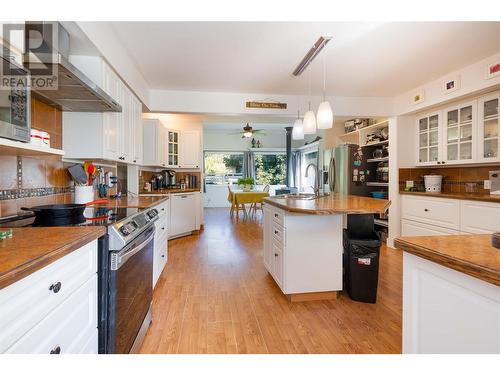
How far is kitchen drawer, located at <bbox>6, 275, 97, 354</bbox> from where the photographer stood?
74 centimetres

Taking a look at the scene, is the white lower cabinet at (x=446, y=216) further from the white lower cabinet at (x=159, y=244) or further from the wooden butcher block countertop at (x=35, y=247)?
the wooden butcher block countertop at (x=35, y=247)

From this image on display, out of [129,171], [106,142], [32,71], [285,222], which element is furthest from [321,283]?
[129,171]

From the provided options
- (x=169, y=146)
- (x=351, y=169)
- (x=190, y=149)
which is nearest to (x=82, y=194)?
(x=169, y=146)

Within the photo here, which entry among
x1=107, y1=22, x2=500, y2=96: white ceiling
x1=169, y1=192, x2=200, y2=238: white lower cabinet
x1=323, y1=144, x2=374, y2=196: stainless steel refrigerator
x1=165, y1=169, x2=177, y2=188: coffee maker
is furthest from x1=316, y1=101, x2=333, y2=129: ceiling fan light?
x1=165, y1=169, x2=177, y2=188: coffee maker

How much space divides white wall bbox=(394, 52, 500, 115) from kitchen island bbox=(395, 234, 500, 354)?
A: 277 cm

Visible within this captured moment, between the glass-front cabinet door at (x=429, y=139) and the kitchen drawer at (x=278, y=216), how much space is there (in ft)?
8.64

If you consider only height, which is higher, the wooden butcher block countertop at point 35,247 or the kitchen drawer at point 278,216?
the wooden butcher block countertop at point 35,247

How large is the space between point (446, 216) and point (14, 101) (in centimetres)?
408

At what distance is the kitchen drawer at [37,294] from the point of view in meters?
0.64

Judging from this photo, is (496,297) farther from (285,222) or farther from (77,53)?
(77,53)

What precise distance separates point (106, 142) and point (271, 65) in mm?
1898

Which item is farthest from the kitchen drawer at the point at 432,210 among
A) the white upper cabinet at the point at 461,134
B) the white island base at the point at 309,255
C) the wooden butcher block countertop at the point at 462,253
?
the wooden butcher block countertop at the point at 462,253

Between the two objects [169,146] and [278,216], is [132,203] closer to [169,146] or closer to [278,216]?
[278,216]
